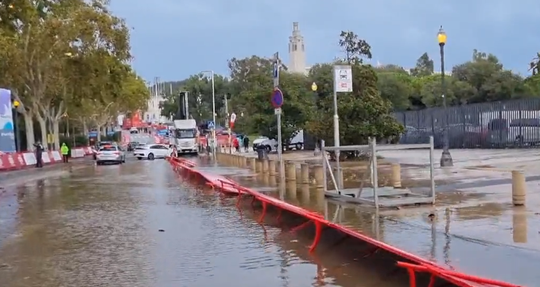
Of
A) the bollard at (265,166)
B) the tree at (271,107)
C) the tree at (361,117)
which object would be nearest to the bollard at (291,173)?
the bollard at (265,166)

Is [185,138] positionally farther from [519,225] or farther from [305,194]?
[519,225]

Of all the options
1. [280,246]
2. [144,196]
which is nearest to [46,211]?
[144,196]

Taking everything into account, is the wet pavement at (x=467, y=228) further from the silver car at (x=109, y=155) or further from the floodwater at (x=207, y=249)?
the silver car at (x=109, y=155)

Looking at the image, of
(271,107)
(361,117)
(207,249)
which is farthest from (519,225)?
(271,107)

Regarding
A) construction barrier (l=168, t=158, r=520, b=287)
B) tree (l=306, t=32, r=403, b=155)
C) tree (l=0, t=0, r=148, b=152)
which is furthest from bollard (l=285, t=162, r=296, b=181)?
tree (l=0, t=0, r=148, b=152)

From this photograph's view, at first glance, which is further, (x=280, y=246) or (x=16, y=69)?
(x=16, y=69)

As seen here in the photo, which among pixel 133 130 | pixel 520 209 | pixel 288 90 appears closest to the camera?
pixel 520 209

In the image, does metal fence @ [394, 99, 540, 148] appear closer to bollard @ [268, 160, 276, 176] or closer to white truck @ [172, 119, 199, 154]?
bollard @ [268, 160, 276, 176]

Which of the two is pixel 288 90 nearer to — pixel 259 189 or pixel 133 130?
pixel 259 189

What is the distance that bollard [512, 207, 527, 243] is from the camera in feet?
34.1

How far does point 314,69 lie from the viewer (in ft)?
310

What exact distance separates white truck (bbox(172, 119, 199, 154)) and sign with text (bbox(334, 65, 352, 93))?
4256cm

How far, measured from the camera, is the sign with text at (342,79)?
21188mm

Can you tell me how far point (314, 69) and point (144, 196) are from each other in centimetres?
7485
